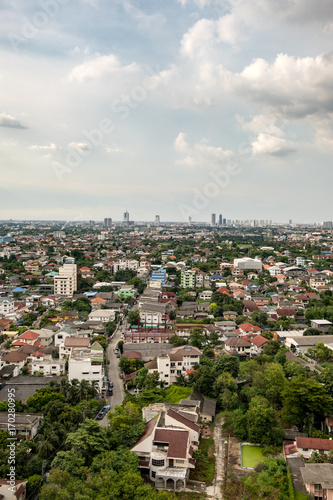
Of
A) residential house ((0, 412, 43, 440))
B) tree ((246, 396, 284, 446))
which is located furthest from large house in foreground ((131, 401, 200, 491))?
residential house ((0, 412, 43, 440))

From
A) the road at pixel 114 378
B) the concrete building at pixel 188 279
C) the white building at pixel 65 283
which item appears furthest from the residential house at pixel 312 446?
the concrete building at pixel 188 279

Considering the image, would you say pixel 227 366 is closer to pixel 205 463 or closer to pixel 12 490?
pixel 205 463

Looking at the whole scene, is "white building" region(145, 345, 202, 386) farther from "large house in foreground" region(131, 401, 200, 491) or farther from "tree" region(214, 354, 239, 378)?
"large house in foreground" region(131, 401, 200, 491)

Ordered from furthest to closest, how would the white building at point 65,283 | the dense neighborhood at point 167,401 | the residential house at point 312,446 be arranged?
Answer: the white building at point 65,283 < the residential house at point 312,446 < the dense neighborhood at point 167,401

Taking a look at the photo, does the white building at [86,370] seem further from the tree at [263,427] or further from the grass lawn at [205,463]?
the tree at [263,427]

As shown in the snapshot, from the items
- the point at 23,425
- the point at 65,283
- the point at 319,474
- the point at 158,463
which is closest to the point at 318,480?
the point at 319,474

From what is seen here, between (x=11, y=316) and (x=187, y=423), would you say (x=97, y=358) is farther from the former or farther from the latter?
(x=11, y=316)
